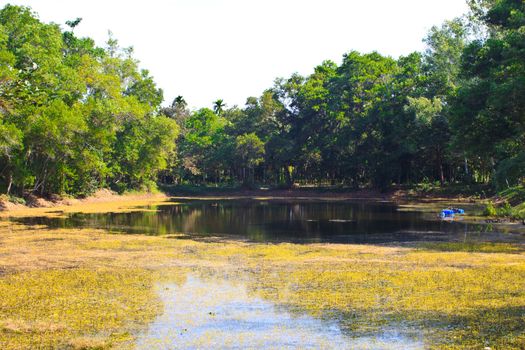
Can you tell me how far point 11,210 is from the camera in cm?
4862

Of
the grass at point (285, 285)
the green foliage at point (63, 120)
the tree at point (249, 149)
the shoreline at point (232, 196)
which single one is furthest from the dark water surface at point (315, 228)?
the tree at point (249, 149)

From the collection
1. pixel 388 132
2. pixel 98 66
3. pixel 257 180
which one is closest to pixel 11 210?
pixel 98 66

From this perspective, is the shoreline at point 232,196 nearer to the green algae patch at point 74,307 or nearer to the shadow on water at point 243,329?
the green algae patch at point 74,307

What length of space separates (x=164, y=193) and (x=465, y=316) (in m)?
76.7

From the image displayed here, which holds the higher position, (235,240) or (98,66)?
(98,66)

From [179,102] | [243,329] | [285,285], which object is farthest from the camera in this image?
[179,102]

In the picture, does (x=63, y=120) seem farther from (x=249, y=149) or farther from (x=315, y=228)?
(x=249, y=149)

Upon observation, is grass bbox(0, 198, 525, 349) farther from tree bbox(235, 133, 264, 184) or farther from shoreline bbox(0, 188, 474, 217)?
tree bbox(235, 133, 264, 184)

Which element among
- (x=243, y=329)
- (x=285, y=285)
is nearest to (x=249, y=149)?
(x=285, y=285)

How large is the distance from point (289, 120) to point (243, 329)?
83872mm

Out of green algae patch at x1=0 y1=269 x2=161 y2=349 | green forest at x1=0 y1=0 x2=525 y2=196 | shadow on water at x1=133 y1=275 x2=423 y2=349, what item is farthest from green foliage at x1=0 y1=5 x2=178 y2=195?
shadow on water at x1=133 y1=275 x2=423 y2=349

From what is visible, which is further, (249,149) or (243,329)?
(249,149)

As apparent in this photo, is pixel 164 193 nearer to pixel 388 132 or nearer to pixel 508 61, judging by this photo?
pixel 388 132

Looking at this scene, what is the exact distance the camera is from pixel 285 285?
16109 millimetres
